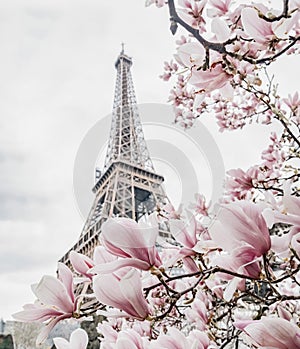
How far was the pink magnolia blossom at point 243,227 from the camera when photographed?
36 centimetres

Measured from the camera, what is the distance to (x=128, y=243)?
1.29 ft

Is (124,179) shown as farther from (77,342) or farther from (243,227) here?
(243,227)

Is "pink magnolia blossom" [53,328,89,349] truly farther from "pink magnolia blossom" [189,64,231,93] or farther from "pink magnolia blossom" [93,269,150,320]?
"pink magnolia blossom" [189,64,231,93]

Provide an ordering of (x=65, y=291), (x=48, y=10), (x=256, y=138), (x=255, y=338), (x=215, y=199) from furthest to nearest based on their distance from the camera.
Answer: (x=48, y=10) → (x=256, y=138) → (x=215, y=199) → (x=65, y=291) → (x=255, y=338)

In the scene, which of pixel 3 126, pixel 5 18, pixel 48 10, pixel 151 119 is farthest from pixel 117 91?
pixel 151 119

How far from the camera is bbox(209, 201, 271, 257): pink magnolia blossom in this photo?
1.19 feet

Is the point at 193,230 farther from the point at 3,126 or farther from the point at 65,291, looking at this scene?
the point at 3,126

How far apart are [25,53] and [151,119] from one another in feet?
11.3

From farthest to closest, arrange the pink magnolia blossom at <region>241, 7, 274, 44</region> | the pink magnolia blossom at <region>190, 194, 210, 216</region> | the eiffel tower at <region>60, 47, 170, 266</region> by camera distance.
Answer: the eiffel tower at <region>60, 47, 170, 266</region> → the pink magnolia blossom at <region>190, 194, 210, 216</region> → the pink magnolia blossom at <region>241, 7, 274, 44</region>

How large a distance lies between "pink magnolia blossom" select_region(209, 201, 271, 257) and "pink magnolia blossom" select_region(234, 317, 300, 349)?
0.09 m

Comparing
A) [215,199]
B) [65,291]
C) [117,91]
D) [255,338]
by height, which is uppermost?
[117,91]

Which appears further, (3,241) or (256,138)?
(3,241)

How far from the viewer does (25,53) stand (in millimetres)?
3992

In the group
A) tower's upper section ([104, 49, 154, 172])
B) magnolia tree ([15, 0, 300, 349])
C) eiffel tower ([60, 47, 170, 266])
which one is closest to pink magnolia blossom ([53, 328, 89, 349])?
magnolia tree ([15, 0, 300, 349])
